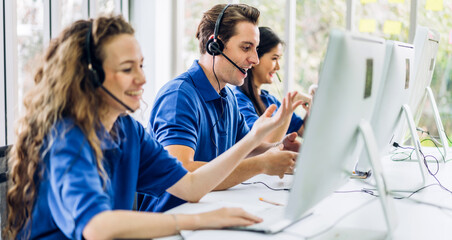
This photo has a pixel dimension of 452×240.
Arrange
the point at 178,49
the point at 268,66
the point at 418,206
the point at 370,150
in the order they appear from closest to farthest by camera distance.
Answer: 1. the point at 370,150
2. the point at 418,206
3. the point at 268,66
4. the point at 178,49

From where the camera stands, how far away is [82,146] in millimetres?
1011

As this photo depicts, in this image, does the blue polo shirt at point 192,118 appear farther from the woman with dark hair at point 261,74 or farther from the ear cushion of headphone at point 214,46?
the woman with dark hair at point 261,74

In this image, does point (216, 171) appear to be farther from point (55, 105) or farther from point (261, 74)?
point (261, 74)

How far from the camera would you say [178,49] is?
3674 mm

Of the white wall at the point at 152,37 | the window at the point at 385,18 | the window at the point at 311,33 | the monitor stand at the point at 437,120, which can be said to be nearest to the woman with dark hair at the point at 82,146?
the monitor stand at the point at 437,120

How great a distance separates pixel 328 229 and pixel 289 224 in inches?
3.2

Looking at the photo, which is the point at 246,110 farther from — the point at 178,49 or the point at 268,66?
the point at 178,49

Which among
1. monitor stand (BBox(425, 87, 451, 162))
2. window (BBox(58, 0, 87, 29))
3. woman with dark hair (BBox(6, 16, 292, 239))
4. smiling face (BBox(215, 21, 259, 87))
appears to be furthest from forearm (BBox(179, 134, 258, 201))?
window (BBox(58, 0, 87, 29))

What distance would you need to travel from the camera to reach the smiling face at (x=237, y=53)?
5.94ft

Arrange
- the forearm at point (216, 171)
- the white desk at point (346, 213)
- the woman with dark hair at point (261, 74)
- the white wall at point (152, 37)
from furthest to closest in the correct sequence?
the white wall at point (152, 37) < the woman with dark hair at point (261, 74) < the forearm at point (216, 171) < the white desk at point (346, 213)

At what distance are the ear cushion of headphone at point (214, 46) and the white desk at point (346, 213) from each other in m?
0.48

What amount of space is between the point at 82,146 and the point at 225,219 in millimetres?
329

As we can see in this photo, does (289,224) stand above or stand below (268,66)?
below

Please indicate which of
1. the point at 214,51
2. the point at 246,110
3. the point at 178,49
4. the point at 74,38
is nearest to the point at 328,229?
the point at 74,38
